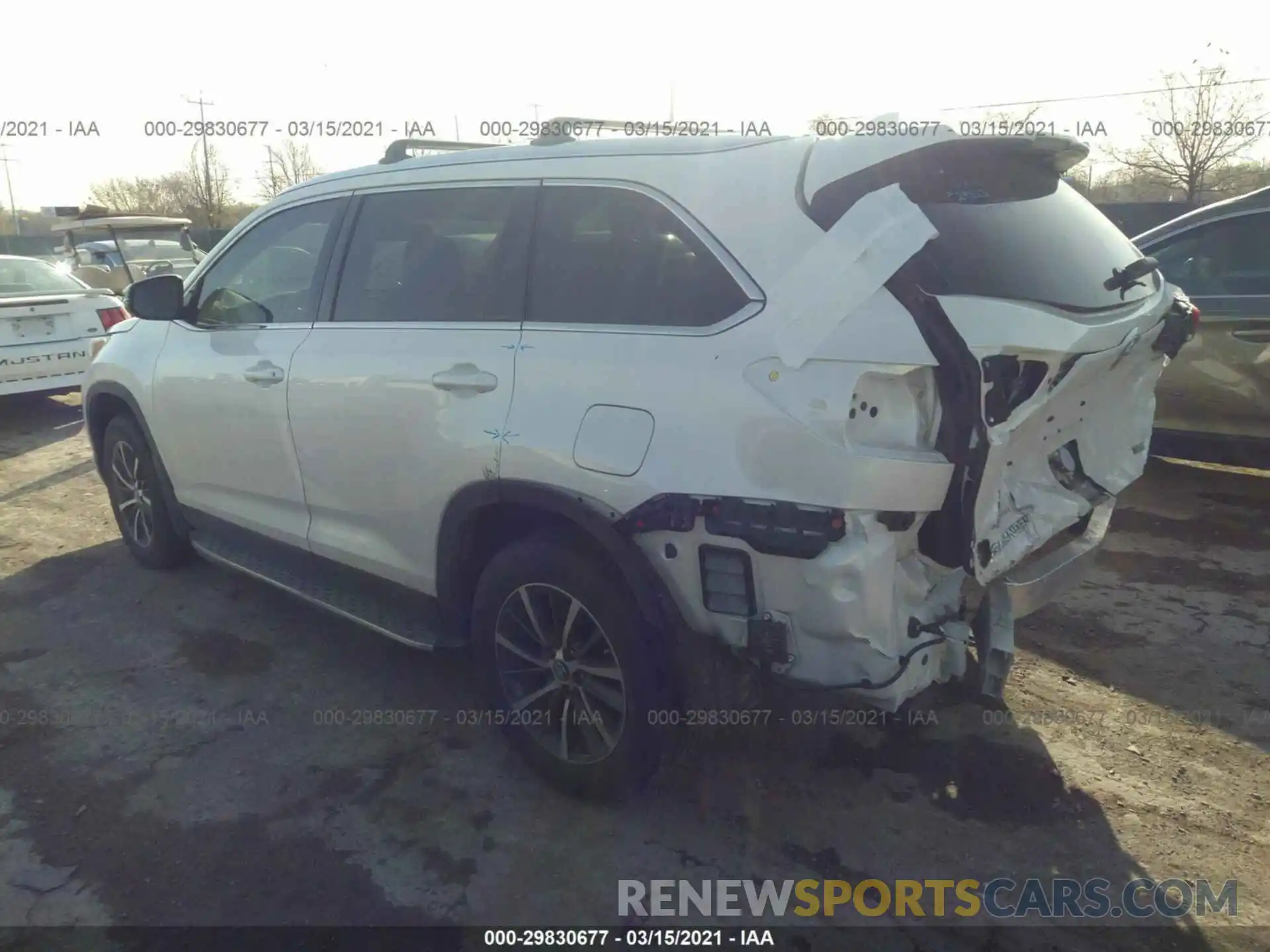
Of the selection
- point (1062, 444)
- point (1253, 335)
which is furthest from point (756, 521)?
point (1253, 335)

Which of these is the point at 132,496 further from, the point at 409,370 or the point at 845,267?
the point at 845,267

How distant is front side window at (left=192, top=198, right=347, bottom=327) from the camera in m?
3.90

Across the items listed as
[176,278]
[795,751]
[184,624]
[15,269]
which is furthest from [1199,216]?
[15,269]

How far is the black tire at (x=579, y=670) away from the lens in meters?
2.80

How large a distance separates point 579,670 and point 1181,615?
300cm

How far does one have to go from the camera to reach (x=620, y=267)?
9.70 feet

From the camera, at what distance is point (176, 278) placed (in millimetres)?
4465

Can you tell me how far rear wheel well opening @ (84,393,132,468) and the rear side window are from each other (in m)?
2.98

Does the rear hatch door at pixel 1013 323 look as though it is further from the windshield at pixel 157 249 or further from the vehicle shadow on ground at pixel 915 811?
the windshield at pixel 157 249

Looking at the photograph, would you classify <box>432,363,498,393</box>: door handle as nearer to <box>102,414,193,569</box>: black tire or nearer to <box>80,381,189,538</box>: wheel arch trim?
<box>80,381,189,538</box>: wheel arch trim

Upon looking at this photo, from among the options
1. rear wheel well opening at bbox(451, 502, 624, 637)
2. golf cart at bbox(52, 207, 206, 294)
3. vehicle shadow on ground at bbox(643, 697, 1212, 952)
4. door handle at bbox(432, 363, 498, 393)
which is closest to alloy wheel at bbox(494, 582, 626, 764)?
rear wheel well opening at bbox(451, 502, 624, 637)

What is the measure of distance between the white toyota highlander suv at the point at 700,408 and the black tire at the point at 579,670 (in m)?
0.01

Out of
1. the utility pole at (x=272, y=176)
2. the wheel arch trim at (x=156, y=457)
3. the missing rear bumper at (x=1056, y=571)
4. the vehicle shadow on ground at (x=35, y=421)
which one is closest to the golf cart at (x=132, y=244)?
the vehicle shadow on ground at (x=35, y=421)

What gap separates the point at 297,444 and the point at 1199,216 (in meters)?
5.38
